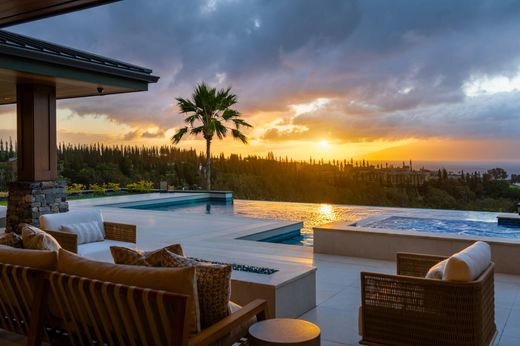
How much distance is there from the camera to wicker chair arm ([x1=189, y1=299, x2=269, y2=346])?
7.09ft

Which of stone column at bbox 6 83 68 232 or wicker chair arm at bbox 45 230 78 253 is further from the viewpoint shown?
stone column at bbox 6 83 68 232

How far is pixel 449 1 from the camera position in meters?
11.8

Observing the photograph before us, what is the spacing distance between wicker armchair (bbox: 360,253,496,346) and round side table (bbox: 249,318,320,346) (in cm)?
82

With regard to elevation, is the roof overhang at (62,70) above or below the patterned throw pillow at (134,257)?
above

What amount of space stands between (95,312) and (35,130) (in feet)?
21.1

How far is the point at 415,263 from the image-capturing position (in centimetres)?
362

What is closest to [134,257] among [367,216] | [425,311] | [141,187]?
[425,311]

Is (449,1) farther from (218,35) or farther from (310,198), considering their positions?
(310,198)

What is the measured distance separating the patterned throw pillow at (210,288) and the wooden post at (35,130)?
6.44 metres

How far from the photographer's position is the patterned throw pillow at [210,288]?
2.39m

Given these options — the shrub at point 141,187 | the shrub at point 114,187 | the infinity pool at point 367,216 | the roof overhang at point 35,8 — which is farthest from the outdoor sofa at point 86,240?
the shrub at point 114,187

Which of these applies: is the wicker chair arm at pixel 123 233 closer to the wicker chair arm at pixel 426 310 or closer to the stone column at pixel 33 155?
the stone column at pixel 33 155

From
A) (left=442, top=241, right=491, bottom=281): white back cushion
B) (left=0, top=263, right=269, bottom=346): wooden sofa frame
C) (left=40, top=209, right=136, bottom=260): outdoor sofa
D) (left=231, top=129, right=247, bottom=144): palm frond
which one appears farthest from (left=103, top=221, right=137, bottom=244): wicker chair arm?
(left=231, top=129, right=247, bottom=144): palm frond

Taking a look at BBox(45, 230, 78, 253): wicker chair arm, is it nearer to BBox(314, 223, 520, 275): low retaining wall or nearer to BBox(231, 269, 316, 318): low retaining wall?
BBox(231, 269, 316, 318): low retaining wall
